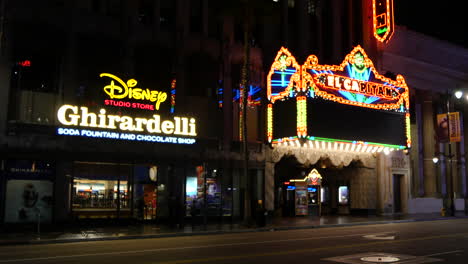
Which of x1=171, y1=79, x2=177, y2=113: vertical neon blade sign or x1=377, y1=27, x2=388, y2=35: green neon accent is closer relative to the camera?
x1=171, y1=79, x2=177, y2=113: vertical neon blade sign

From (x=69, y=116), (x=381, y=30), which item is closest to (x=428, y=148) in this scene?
(x=381, y=30)

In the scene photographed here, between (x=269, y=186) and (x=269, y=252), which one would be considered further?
(x=269, y=186)

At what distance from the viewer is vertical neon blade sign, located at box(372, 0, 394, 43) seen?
40.1m

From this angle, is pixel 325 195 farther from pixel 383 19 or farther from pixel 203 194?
pixel 203 194

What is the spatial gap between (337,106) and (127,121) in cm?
1468

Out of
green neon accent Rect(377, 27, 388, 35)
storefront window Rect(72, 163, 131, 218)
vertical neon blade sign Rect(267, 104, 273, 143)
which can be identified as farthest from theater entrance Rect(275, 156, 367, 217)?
storefront window Rect(72, 163, 131, 218)

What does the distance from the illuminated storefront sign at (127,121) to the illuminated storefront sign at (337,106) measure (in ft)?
21.6

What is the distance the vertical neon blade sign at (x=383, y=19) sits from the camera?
40.1m

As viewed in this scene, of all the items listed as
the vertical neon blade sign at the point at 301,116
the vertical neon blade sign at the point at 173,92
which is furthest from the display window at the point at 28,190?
the vertical neon blade sign at the point at 301,116

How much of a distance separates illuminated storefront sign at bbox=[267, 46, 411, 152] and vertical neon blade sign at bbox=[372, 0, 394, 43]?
5.35 metres

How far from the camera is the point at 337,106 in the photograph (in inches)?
1312

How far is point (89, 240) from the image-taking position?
2089 cm

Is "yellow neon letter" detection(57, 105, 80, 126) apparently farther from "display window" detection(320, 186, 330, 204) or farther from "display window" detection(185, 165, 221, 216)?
"display window" detection(320, 186, 330, 204)

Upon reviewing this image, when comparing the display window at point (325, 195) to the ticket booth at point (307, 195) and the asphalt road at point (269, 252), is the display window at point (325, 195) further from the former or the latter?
the asphalt road at point (269, 252)
